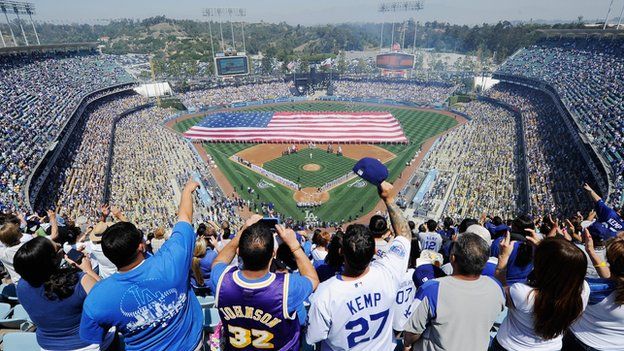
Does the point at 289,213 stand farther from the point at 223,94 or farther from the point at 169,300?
the point at 223,94

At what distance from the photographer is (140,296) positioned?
10.2 feet

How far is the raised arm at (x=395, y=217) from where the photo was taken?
388 cm

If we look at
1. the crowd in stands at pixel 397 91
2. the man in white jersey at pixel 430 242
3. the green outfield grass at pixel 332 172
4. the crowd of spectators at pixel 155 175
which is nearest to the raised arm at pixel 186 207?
the man in white jersey at pixel 430 242

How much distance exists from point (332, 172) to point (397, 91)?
1528 inches

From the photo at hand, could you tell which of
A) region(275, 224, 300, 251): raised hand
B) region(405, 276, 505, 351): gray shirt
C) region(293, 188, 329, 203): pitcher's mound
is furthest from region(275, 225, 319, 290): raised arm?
region(293, 188, 329, 203): pitcher's mound

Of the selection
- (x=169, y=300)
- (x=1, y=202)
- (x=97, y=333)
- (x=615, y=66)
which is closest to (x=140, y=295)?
(x=169, y=300)

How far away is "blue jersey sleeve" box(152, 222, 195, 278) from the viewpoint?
10.9 feet

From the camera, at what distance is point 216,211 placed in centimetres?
2647

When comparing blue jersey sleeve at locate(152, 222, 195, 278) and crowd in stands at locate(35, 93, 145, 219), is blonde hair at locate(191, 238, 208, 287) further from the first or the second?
crowd in stands at locate(35, 93, 145, 219)

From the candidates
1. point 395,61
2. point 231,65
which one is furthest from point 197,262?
point 395,61

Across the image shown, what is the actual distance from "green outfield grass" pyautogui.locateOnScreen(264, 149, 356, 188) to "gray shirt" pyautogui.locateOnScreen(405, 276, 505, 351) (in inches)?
1110

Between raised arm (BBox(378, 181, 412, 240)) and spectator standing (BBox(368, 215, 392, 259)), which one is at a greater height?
raised arm (BBox(378, 181, 412, 240))

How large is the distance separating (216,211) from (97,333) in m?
23.9

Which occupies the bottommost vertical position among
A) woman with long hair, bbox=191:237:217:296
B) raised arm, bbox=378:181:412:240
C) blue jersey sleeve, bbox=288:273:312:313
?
woman with long hair, bbox=191:237:217:296
